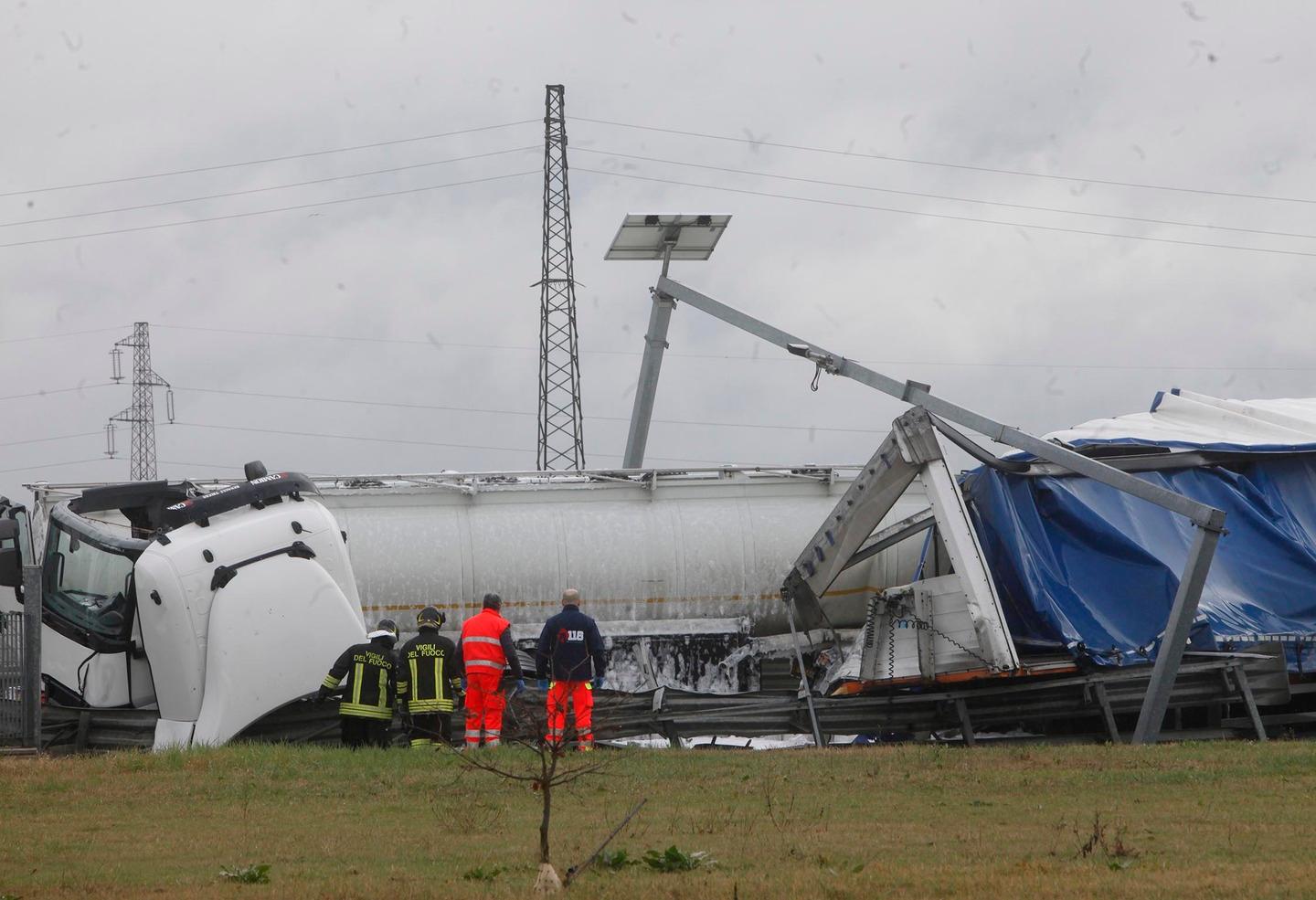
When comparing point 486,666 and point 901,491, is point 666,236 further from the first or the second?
point 486,666

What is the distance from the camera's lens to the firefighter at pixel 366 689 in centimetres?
1402

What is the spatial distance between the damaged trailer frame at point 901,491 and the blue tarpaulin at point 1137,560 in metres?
0.68

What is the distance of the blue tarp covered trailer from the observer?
599 inches

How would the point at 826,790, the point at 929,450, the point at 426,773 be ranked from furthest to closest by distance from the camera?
1. the point at 929,450
2. the point at 426,773
3. the point at 826,790

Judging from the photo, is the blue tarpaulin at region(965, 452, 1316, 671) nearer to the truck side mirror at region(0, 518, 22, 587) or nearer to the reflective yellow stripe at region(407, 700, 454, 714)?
the reflective yellow stripe at region(407, 700, 454, 714)

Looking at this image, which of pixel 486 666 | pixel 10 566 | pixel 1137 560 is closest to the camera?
pixel 486 666

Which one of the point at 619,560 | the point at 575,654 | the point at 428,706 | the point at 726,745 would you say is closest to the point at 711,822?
the point at 575,654

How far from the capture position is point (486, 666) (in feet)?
46.7

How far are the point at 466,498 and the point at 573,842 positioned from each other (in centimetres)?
971

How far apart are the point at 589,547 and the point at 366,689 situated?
13.5ft

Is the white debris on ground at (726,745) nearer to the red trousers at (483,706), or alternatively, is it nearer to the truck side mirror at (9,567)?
the red trousers at (483,706)

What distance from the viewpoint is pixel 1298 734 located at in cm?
1577

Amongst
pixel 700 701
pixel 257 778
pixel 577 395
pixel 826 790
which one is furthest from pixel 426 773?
pixel 577 395

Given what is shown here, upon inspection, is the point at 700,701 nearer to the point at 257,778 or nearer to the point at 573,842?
the point at 257,778
